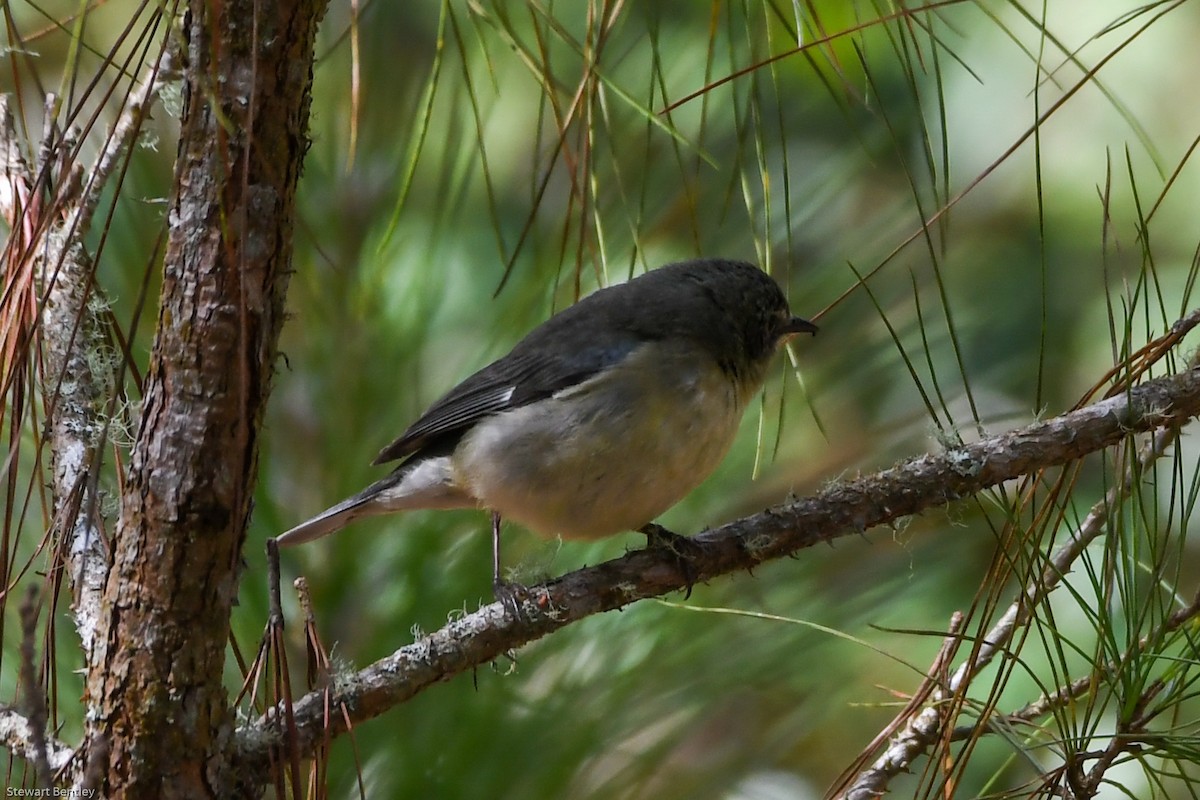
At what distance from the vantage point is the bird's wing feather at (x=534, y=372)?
2.43 meters

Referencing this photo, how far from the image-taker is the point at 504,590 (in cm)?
182

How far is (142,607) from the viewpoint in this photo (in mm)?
Result: 1271

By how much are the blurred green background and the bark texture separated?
0.97 feet

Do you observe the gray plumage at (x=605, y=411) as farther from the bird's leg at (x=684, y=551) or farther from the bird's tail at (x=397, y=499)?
the bird's leg at (x=684, y=551)

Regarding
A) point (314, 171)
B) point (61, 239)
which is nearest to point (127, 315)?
point (61, 239)

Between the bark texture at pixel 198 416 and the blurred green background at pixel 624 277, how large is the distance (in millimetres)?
296

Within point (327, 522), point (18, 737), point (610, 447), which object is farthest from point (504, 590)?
point (18, 737)

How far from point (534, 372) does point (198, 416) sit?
4.46 feet

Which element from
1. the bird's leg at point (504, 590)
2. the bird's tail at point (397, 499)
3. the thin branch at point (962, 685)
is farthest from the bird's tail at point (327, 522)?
the thin branch at point (962, 685)

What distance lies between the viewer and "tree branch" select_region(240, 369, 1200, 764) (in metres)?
1.51

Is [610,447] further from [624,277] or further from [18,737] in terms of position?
[18,737]

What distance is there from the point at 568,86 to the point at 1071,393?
173cm

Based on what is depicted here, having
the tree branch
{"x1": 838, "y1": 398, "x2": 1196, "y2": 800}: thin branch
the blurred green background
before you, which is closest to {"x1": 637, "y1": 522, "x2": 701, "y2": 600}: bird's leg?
the tree branch

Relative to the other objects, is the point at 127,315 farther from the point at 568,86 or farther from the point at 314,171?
the point at 568,86
